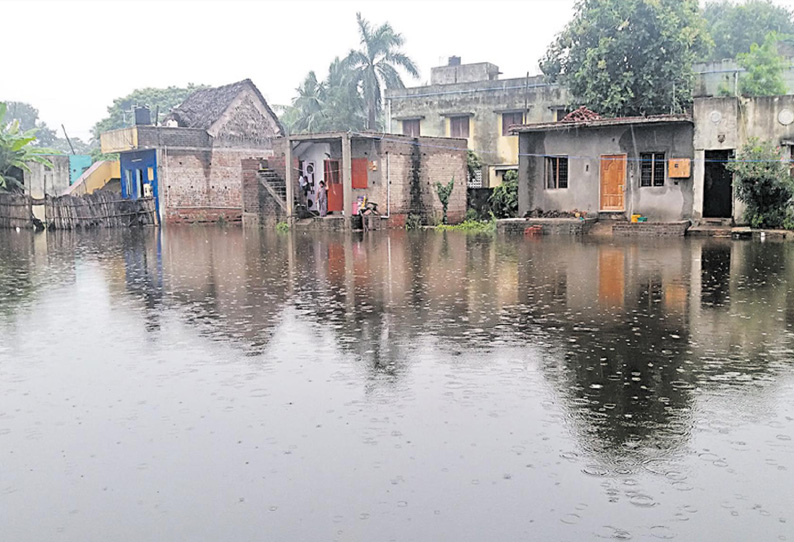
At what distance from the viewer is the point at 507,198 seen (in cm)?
3453

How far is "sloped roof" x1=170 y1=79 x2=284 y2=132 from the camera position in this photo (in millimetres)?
41250

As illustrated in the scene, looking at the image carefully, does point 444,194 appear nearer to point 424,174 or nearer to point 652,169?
point 424,174

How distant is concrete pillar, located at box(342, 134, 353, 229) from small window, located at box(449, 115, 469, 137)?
11.4 m

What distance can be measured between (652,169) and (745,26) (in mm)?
30103

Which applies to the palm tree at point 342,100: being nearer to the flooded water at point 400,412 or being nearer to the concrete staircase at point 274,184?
the concrete staircase at point 274,184

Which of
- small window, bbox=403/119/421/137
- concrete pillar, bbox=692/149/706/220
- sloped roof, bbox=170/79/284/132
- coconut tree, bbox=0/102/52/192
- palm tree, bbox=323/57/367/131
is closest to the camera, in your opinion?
concrete pillar, bbox=692/149/706/220

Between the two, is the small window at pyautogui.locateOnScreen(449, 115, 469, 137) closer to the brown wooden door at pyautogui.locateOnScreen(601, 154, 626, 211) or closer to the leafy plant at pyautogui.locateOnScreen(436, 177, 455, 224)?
the leafy plant at pyautogui.locateOnScreen(436, 177, 455, 224)

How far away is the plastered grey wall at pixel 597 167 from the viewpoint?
88.4 ft

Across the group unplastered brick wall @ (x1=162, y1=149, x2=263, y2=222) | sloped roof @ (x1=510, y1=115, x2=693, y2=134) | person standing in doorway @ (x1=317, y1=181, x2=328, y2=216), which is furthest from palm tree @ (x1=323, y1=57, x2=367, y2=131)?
sloped roof @ (x1=510, y1=115, x2=693, y2=134)

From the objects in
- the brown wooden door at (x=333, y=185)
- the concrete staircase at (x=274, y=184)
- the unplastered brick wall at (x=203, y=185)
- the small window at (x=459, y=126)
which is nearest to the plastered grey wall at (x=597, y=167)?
the brown wooden door at (x=333, y=185)

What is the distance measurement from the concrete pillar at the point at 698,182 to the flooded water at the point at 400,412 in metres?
14.1

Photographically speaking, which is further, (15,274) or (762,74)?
(762,74)

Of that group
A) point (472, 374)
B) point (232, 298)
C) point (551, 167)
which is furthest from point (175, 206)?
point (472, 374)

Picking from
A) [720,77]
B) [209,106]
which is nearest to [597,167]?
[720,77]
